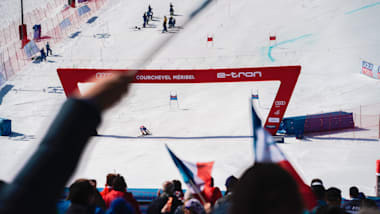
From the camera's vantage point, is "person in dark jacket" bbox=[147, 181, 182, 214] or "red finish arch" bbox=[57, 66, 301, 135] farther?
"red finish arch" bbox=[57, 66, 301, 135]

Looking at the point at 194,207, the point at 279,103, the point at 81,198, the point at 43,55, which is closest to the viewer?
the point at 81,198

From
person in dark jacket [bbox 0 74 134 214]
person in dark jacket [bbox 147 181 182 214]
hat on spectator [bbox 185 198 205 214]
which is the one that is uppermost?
person in dark jacket [bbox 0 74 134 214]

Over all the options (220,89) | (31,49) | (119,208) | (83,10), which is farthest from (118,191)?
(83,10)

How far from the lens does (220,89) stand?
22.4m

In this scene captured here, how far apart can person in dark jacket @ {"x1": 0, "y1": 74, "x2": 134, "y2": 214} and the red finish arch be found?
15.0m

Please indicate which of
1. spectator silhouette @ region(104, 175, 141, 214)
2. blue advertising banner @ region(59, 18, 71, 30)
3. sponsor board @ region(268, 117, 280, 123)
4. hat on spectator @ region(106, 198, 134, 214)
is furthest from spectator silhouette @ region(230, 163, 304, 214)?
blue advertising banner @ region(59, 18, 71, 30)

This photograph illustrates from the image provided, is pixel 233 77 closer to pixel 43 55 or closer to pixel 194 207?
pixel 194 207

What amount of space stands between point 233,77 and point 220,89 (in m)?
5.44

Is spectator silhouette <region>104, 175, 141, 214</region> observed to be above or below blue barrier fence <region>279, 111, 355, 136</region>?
above

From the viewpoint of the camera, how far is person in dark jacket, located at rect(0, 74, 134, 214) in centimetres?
106

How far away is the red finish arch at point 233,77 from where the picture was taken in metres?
16.4

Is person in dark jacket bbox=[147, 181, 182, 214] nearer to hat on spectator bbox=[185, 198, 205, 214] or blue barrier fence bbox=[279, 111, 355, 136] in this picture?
hat on spectator bbox=[185, 198, 205, 214]

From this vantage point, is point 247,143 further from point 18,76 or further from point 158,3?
point 158,3

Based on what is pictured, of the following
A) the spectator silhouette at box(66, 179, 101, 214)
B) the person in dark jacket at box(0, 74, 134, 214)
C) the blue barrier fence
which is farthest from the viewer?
the blue barrier fence
